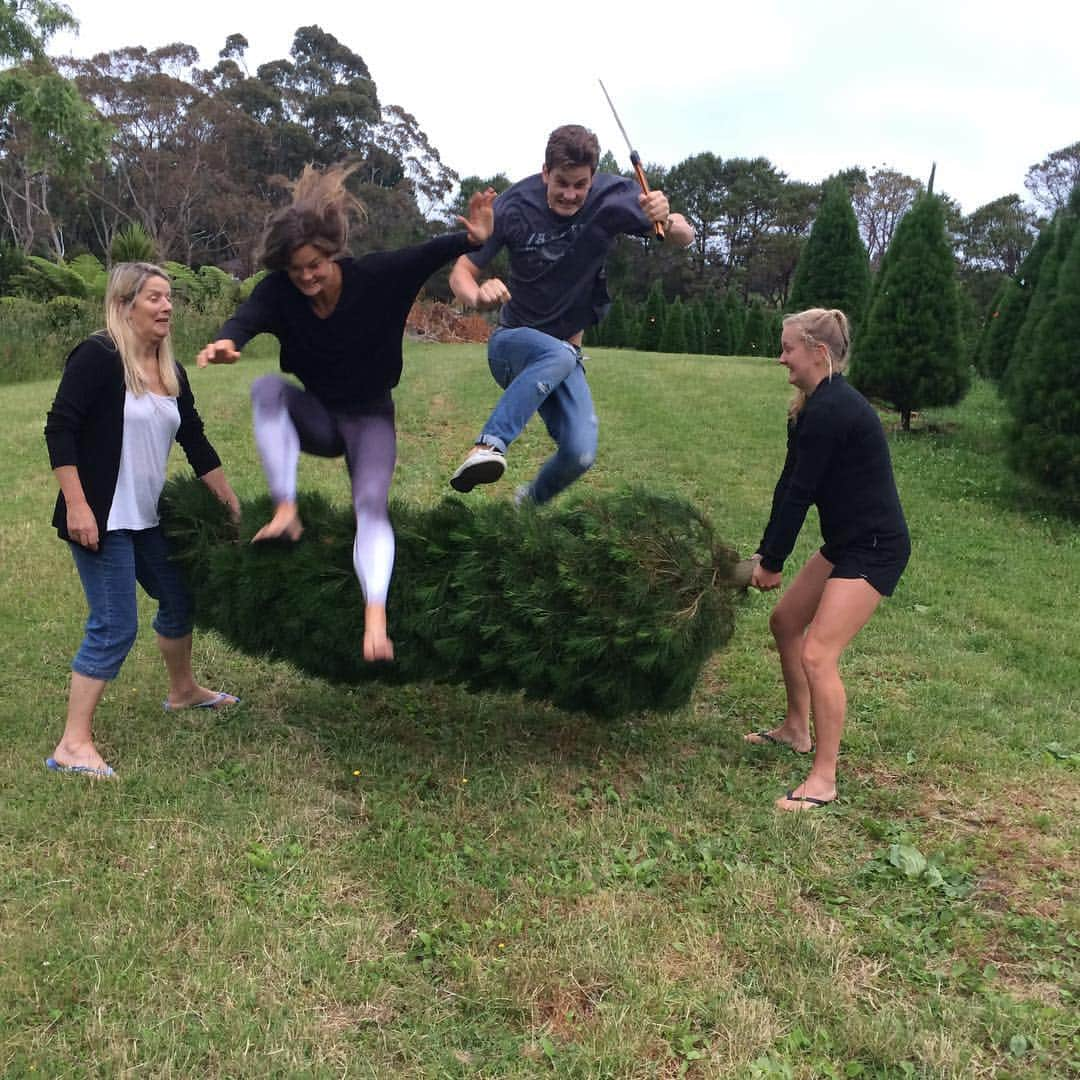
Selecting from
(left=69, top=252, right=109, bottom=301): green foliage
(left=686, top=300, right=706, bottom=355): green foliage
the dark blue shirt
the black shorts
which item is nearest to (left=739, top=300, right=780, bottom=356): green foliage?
(left=686, top=300, right=706, bottom=355): green foliage

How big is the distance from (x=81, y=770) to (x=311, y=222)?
8.45 feet

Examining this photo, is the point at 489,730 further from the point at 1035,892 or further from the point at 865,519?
the point at 1035,892

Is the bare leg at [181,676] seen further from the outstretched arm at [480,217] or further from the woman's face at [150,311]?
the outstretched arm at [480,217]

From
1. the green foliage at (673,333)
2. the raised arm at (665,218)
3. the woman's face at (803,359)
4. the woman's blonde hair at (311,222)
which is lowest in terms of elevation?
the woman's face at (803,359)

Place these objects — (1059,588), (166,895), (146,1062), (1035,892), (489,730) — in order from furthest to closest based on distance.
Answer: (1059,588), (489,730), (1035,892), (166,895), (146,1062)

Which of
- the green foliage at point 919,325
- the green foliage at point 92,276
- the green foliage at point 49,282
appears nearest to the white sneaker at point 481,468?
the green foliage at point 919,325

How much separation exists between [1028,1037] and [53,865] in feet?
11.0

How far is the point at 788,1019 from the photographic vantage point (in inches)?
109

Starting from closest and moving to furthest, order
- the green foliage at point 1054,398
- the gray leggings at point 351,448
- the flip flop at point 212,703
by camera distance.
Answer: the gray leggings at point 351,448 → the flip flop at point 212,703 → the green foliage at point 1054,398

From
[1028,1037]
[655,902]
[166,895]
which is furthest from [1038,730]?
[166,895]

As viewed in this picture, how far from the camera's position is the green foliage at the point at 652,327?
2941 cm

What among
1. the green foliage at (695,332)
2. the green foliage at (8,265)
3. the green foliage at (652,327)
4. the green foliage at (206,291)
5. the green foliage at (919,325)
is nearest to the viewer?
the green foliage at (919,325)

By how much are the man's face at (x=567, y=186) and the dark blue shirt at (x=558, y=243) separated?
33 millimetres

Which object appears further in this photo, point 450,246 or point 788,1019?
point 450,246
